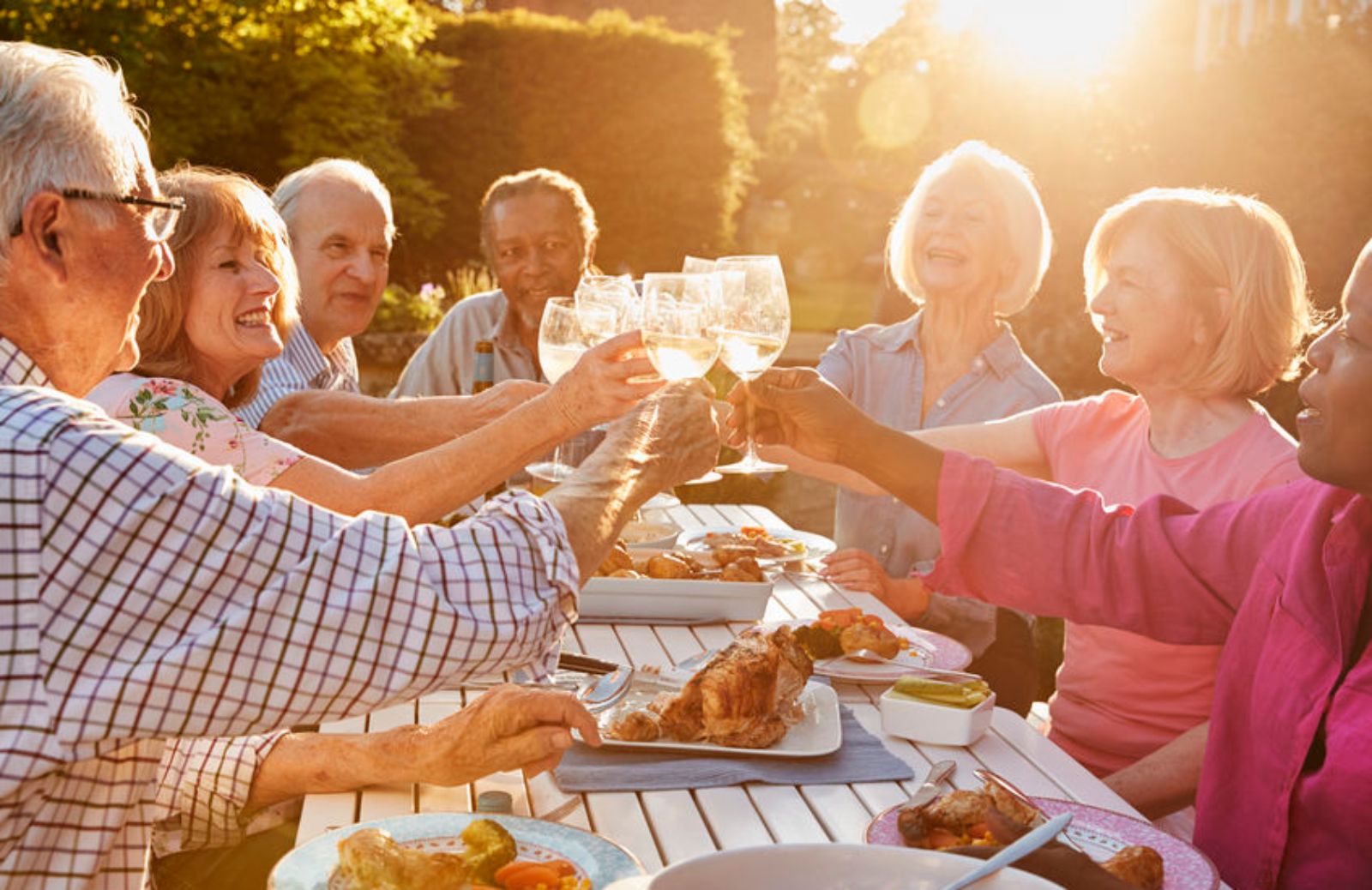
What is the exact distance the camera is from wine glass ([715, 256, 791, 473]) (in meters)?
2.52

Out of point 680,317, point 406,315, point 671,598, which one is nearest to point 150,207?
point 680,317

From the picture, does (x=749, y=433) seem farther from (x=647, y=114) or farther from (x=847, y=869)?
(x=647, y=114)

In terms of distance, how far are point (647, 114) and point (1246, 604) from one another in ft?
42.3

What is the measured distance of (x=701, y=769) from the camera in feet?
6.79

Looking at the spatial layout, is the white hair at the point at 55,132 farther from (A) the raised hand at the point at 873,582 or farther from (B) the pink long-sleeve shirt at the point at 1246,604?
(A) the raised hand at the point at 873,582

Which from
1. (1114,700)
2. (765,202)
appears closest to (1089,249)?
(1114,700)

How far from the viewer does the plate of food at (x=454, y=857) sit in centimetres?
160

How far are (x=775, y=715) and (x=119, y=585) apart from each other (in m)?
1.14

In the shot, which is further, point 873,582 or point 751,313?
point 873,582

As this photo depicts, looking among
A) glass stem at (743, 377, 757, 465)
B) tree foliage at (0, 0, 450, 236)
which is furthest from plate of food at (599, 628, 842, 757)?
tree foliage at (0, 0, 450, 236)

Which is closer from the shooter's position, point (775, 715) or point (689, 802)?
point (689, 802)

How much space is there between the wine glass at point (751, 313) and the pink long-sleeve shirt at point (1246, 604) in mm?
395

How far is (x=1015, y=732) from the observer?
2336 mm

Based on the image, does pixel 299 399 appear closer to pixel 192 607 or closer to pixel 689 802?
pixel 689 802
